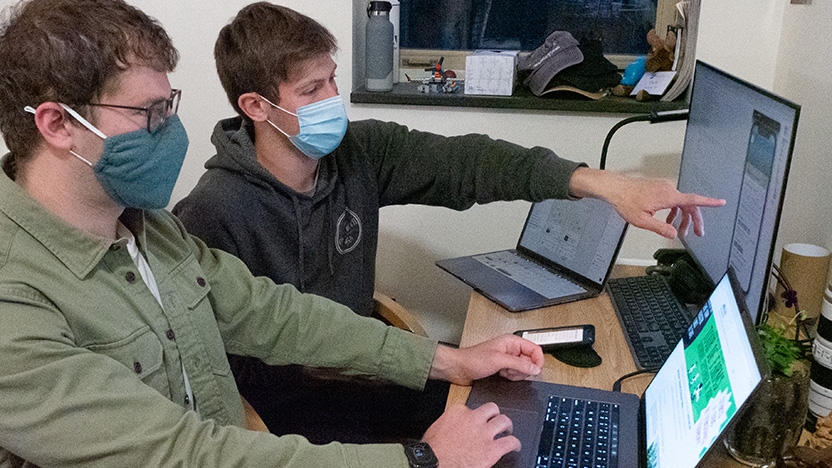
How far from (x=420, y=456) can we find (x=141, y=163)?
1.98 ft

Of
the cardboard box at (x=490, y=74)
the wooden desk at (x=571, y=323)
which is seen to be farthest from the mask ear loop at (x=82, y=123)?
the cardboard box at (x=490, y=74)

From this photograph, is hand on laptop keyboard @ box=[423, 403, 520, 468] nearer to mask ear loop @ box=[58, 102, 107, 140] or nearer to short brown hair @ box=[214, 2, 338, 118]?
mask ear loop @ box=[58, 102, 107, 140]

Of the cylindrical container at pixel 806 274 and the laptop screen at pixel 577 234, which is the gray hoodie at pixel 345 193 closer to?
the laptop screen at pixel 577 234

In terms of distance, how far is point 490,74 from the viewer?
225 cm

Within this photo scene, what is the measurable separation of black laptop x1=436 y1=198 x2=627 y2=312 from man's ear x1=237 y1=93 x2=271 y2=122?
568 mm

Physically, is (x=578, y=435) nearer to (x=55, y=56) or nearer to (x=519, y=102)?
(x=55, y=56)

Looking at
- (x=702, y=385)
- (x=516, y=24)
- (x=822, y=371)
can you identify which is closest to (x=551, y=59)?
(x=516, y=24)

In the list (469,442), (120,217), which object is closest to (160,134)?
(120,217)

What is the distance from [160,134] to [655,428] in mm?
882

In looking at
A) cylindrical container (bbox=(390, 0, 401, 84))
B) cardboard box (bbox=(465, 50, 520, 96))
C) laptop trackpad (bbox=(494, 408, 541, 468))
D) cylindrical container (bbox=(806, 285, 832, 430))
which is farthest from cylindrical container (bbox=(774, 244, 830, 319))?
cylindrical container (bbox=(390, 0, 401, 84))

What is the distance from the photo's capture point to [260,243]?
5.45 ft

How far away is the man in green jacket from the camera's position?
0.95 m

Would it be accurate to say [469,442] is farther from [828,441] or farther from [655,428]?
[828,441]

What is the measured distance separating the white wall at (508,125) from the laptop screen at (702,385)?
25.0 inches
